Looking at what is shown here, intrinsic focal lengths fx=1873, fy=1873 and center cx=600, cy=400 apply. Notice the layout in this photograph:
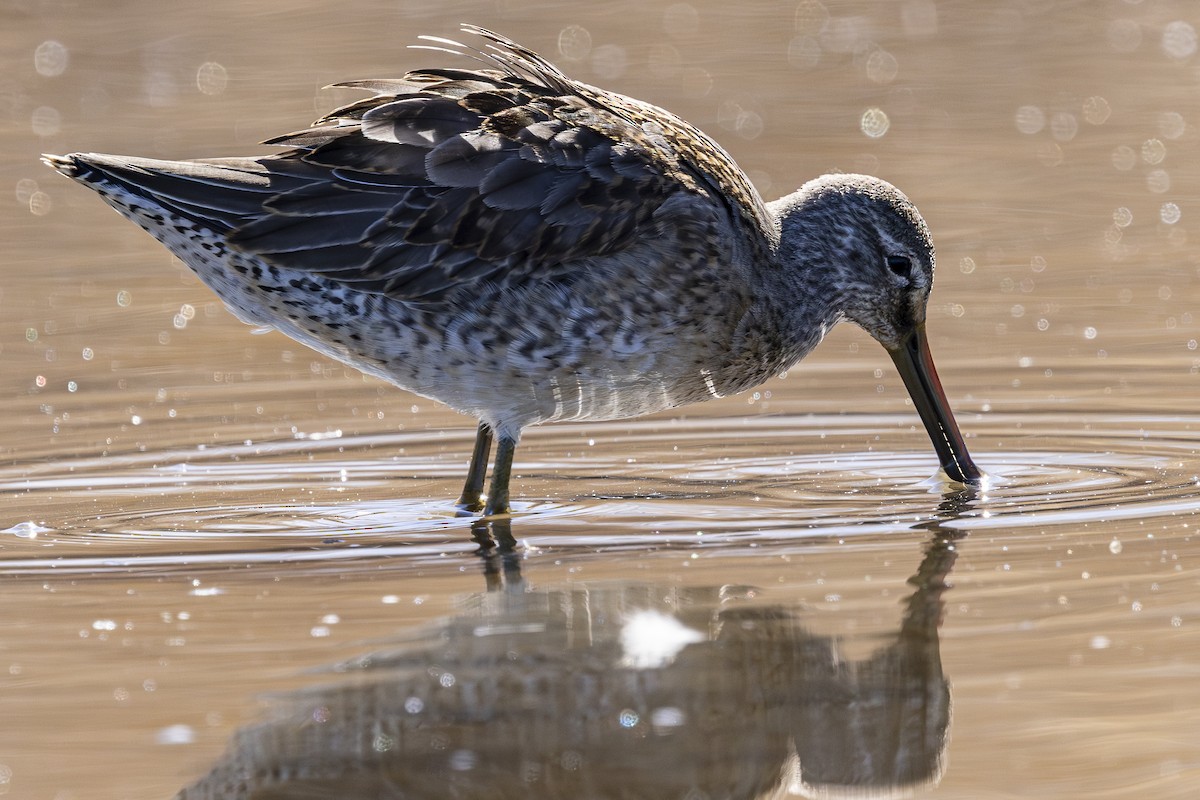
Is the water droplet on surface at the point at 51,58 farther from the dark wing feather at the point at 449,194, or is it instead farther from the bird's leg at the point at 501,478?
the bird's leg at the point at 501,478

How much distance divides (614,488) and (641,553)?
977 millimetres

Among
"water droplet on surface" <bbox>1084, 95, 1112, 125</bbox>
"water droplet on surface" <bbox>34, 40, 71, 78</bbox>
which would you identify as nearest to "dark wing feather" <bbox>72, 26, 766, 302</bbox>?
"water droplet on surface" <bbox>1084, 95, 1112, 125</bbox>

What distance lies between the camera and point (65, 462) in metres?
6.76

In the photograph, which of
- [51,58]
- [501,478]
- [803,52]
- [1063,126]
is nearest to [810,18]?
[803,52]

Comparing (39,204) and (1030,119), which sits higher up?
(1030,119)

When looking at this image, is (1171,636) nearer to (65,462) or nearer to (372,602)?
(372,602)

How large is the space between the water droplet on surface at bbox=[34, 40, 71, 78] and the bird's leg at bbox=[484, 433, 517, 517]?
9649 millimetres

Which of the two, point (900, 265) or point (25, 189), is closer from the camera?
point (900, 265)

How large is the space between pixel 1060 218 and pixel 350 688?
7507 millimetres

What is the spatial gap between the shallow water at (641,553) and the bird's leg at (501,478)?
166mm

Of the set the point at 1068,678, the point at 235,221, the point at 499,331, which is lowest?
the point at 1068,678

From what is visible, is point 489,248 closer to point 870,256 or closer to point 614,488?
point 614,488

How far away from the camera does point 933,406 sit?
6.66 m

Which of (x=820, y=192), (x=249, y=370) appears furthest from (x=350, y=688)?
(x=249, y=370)
